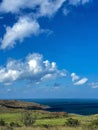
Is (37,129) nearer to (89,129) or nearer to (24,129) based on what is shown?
(24,129)

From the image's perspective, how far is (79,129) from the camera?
34094 mm

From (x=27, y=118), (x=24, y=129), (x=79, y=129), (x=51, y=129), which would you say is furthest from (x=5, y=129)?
(x=27, y=118)

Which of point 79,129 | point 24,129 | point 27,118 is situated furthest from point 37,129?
point 27,118

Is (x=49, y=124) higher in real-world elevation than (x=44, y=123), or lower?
lower

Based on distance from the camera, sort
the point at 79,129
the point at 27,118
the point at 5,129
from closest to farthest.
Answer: the point at 5,129 < the point at 79,129 < the point at 27,118

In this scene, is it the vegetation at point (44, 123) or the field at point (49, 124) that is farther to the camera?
the vegetation at point (44, 123)

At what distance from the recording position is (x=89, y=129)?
32062mm

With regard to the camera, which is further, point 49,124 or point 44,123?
point 44,123

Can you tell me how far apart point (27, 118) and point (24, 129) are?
18.6 meters

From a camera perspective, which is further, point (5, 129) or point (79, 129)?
point (79, 129)

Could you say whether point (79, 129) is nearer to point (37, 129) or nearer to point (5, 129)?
point (37, 129)

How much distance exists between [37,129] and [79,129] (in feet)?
14.4

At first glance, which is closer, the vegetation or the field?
the field

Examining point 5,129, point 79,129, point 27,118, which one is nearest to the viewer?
point 5,129
